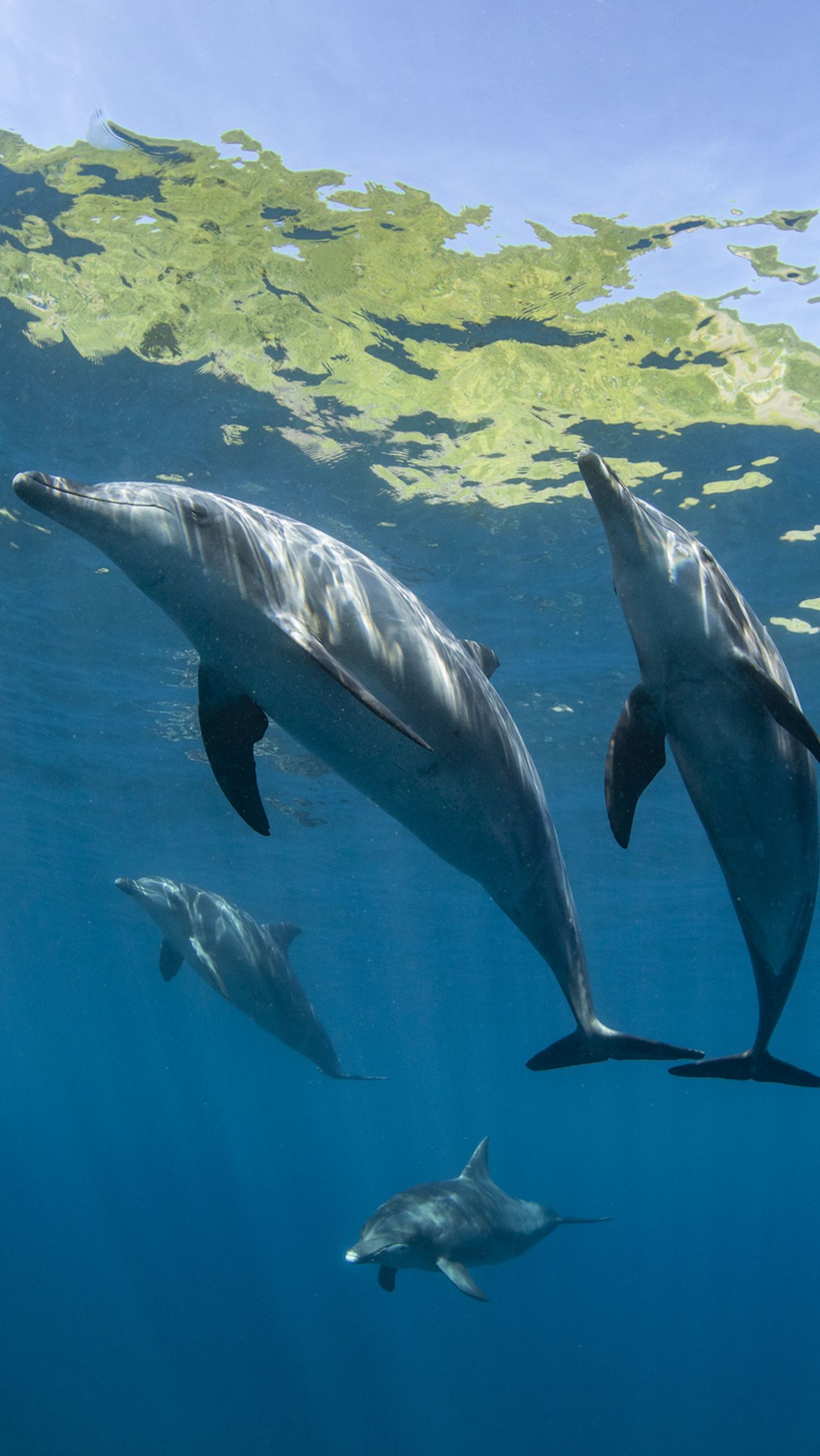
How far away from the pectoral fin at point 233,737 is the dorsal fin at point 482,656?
54.4 inches

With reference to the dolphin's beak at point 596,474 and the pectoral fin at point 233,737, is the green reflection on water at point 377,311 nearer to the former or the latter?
the dolphin's beak at point 596,474

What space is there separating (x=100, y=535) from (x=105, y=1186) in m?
69.3

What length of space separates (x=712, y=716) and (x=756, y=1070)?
2.73m

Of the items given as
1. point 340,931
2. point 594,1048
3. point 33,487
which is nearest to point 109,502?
point 33,487

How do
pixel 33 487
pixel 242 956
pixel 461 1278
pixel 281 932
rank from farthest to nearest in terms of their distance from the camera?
pixel 281 932 → pixel 242 956 → pixel 461 1278 → pixel 33 487

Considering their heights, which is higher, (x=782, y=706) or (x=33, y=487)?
(x=33, y=487)

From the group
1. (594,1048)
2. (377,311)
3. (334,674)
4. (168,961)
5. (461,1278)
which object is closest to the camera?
(334,674)

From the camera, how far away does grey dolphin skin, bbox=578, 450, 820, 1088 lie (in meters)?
3.58

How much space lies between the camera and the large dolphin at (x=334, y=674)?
3.51 metres

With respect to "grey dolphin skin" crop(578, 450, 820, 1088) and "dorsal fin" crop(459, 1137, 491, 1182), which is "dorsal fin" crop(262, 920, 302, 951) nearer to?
"dorsal fin" crop(459, 1137, 491, 1182)

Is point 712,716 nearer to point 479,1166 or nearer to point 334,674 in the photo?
point 334,674

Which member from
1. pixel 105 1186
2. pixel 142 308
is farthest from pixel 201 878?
pixel 105 1186

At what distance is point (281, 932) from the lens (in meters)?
12.0

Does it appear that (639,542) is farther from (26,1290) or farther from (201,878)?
(26,1290)
